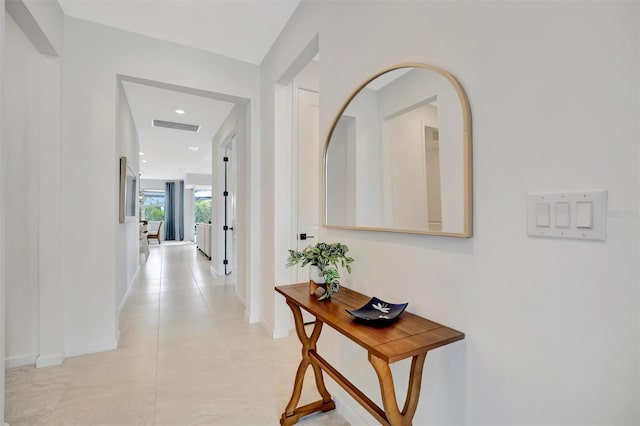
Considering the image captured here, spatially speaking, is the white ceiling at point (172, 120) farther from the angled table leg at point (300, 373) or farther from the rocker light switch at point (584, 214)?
the rocker light switch at point (584, 214)

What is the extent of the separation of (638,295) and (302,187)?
2.46 m

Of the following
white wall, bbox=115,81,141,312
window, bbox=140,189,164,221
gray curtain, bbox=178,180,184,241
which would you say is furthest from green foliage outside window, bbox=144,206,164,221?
white wall, bbox=115,81,141,312

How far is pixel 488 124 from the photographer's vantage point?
950mm

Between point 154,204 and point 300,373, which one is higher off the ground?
point 154,204

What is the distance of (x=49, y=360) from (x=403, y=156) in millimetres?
2855

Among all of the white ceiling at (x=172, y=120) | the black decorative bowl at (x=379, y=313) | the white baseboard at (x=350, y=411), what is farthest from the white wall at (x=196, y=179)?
the black decorative bowl at (x=379, y=313)

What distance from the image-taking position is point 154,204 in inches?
501

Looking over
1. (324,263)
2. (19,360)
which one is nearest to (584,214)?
(324,263)

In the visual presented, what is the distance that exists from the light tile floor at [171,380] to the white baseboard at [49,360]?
44 millimetres

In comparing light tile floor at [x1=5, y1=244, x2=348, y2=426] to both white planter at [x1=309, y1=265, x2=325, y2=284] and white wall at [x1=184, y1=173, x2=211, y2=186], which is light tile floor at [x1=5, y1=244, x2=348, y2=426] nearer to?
white planter at [x1=309, y1=265, x2=325, y2=284]

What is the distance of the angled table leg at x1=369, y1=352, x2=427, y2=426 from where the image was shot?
3.10 ft

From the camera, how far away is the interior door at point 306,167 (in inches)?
113

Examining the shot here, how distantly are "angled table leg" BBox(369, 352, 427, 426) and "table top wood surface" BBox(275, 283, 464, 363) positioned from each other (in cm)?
5

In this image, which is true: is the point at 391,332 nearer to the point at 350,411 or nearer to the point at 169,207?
the point at 350,411
